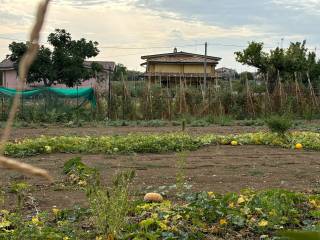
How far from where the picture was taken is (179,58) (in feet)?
155

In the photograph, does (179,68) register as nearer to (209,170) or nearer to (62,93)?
(62,93)

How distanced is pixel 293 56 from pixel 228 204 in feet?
82.9

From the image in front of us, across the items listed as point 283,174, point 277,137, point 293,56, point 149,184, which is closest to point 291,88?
point 293,56

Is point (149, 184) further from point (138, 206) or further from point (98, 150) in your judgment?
point (98, 150)

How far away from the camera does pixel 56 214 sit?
5004 mm

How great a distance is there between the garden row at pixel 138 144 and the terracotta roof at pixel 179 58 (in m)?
31.3

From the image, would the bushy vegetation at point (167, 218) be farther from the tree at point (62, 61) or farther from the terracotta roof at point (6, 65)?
the terracotta roof at point (6, 65)

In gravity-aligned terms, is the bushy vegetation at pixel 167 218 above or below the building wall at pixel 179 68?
below

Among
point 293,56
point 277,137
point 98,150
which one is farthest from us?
point 293,56

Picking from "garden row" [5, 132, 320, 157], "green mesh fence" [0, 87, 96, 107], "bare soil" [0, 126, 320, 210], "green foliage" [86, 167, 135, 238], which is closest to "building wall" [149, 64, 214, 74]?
"green mesh fence" [0, 87, 96, 107]

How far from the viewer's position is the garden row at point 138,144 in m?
10.9

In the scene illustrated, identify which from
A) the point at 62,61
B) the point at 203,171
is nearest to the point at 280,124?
the point at 203,171

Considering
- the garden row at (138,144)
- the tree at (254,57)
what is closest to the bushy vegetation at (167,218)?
the garden row at (138,144)

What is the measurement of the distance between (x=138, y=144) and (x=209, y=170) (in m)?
2.91
